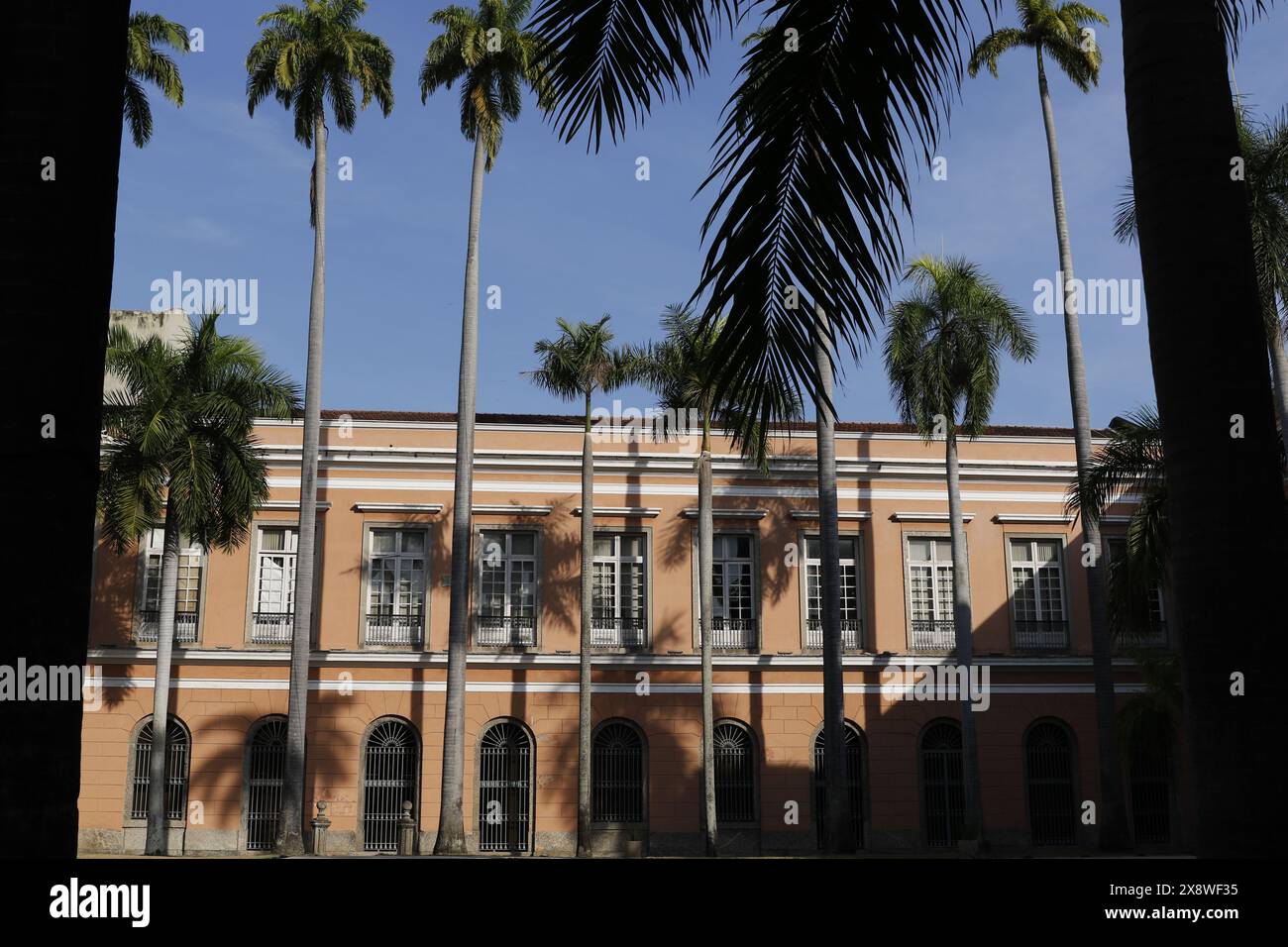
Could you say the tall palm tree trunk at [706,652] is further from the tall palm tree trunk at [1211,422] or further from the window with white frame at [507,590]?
the tall palm tree trunk at [1211,422]

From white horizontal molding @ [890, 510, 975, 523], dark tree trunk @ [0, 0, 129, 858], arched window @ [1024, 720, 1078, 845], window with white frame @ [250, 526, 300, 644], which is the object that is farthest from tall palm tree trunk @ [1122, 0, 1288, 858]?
arched window @ [1024, 720, 1078, 845]

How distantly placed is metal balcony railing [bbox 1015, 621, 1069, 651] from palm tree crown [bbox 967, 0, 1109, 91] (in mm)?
12291

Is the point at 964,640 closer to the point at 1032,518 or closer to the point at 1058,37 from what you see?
the point at 1032,518

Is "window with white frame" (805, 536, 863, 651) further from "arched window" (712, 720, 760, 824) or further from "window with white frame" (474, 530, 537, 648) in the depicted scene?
"window with white frame" (474, 530, 537, 648)

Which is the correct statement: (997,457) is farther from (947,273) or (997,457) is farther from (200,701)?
(200,701)

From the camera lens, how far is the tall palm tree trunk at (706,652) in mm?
27453

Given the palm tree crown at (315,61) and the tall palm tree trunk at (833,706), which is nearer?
the tall palm tree trunk at (833,706)

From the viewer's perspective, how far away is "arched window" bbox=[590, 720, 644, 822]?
93.4ft

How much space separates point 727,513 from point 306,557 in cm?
960

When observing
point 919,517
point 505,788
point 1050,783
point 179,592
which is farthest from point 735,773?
point 179,592

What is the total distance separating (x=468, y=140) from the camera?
95.6 feet

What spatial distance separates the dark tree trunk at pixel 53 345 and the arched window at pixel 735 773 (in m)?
26.7

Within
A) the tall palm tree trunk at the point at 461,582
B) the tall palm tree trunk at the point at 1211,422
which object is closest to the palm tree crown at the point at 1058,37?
the tall palm tree trunk at the point at 461,582

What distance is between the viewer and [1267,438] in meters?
3.73
